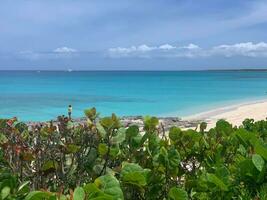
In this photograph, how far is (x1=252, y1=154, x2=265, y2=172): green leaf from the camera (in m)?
1.72

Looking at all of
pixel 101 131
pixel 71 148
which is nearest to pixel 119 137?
pixel 101 131

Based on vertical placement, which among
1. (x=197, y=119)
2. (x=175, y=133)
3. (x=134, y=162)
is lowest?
(x=197, y=119)

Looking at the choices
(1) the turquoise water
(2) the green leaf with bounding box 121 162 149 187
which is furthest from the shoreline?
(2) the green leaf with bounding box 121 162 149 187

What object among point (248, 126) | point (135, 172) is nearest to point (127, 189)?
point (135, 172)

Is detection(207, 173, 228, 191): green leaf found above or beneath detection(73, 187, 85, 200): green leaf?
beneath

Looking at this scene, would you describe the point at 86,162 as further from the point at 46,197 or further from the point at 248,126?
the point at 248,126

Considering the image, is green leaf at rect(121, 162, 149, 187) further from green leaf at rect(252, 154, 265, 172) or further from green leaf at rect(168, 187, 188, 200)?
green leaf at rect(252, 154, 265, 172)

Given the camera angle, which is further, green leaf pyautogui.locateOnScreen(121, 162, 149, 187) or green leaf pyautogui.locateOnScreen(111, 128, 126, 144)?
green leaf pyautogui.locateOnScreen(111, 128, 126, 144)

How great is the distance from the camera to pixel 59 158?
2391mm

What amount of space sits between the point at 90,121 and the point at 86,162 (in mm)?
374

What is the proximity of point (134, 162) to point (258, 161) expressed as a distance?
2.55ft

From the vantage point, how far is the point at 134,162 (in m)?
2.36

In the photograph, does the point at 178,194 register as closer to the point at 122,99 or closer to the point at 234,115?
the point at 234,115

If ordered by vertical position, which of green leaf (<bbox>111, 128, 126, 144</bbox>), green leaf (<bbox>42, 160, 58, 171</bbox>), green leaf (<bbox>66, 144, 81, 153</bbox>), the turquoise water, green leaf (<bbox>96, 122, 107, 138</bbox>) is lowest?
the turquoise water
